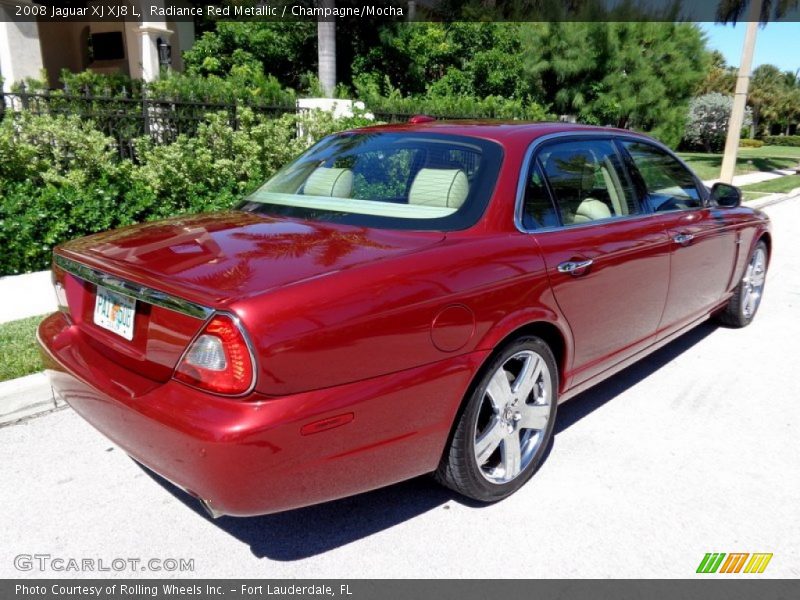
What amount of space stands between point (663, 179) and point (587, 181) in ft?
3.61

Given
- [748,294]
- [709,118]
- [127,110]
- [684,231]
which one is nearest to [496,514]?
[684,231]

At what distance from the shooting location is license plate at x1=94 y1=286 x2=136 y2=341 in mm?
2510

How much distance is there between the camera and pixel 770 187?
726 inches

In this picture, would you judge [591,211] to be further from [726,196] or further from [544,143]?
[726,196]

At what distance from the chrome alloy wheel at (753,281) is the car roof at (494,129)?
7.99 feet

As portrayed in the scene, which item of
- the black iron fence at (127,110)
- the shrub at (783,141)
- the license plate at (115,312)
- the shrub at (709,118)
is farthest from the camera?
the shrub at (783,141)

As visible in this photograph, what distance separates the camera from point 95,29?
18.5 metres

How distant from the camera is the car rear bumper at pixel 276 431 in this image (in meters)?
2.11

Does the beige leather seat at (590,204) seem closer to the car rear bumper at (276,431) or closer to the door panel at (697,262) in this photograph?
the door panel at (697,262)

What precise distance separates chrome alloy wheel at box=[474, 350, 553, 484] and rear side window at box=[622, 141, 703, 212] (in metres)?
1.56

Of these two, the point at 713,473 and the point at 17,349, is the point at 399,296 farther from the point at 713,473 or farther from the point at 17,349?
the point at 17,349

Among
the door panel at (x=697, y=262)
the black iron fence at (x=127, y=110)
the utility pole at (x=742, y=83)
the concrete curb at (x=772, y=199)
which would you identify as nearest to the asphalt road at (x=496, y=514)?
the door panel at (x=697, y=262)

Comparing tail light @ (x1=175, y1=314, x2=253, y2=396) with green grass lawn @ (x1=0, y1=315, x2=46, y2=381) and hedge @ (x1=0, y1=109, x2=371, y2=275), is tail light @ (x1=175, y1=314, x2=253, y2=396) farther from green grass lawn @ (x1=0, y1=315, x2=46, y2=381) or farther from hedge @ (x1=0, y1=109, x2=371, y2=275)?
hedge @ (x1=0, y1=109, x2=371, y2=275)
